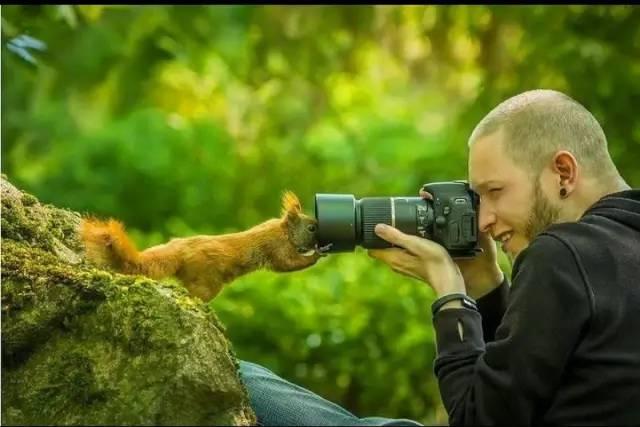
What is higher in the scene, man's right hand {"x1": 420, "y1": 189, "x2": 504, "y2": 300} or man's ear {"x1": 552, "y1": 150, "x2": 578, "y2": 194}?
man's ear {"x1": 552, "y1": 150, "x2": 578, "y2": 194}

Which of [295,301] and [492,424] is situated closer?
[492,424]

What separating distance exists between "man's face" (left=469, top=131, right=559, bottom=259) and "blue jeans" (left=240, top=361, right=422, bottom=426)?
1.76 feet

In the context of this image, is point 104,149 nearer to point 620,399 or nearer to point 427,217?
point 427,217

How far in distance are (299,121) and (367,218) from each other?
6.42m

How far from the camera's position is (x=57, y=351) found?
2.45 m

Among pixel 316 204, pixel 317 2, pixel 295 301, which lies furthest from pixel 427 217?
pixel 317 2

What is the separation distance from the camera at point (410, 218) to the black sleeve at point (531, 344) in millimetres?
372

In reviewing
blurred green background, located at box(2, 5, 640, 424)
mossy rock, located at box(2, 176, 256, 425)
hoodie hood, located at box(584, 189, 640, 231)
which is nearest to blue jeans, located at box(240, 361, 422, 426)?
mossy rock, located at box(2, 176, 256, 425)

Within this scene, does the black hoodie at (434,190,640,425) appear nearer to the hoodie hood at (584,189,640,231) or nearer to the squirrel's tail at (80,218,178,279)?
the hoodie hood at (584,189,640,231)

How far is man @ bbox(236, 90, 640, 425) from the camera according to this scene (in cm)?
238

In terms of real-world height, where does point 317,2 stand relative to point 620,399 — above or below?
above

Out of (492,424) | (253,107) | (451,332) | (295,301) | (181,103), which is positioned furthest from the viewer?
(181,103)

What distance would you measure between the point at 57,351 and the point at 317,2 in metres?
5.09

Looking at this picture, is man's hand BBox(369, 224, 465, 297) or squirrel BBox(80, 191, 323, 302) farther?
squirrel BBox(80, 191, 323, 302)
